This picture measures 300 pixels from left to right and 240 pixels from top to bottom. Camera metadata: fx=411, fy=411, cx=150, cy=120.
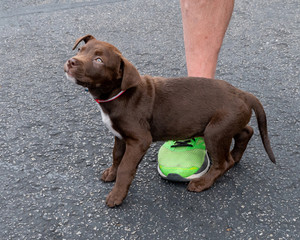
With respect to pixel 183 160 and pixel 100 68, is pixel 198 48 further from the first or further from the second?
pixel 100 68

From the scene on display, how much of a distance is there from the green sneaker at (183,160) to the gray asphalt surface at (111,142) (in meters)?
0.07

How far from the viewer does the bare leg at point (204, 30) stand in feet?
8.41

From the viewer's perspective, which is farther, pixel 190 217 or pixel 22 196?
pixel 22 196

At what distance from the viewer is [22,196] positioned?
7.39 feet

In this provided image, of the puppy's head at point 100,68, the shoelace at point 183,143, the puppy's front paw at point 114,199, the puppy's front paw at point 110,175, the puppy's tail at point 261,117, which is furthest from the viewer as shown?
the shoelace at point 183,143

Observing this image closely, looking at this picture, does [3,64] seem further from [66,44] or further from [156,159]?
[156,159]

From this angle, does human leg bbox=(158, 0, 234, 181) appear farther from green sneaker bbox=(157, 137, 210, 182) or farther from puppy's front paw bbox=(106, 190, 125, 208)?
puppy's front paw bbox=(106, 190, 125, 208)

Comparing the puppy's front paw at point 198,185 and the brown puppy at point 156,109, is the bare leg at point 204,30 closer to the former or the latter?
the brown puppy at point 156,109

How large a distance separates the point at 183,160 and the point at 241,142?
1.16ft

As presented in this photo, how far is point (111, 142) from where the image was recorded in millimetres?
2711

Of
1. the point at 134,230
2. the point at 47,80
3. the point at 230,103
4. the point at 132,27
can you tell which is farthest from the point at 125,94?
the point at 132,27

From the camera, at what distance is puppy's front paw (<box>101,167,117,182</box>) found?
7.69ft

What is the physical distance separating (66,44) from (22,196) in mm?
2293

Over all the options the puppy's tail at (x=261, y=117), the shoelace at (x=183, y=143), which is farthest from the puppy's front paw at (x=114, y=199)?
the puppy's tail at (x=261, y=117)
